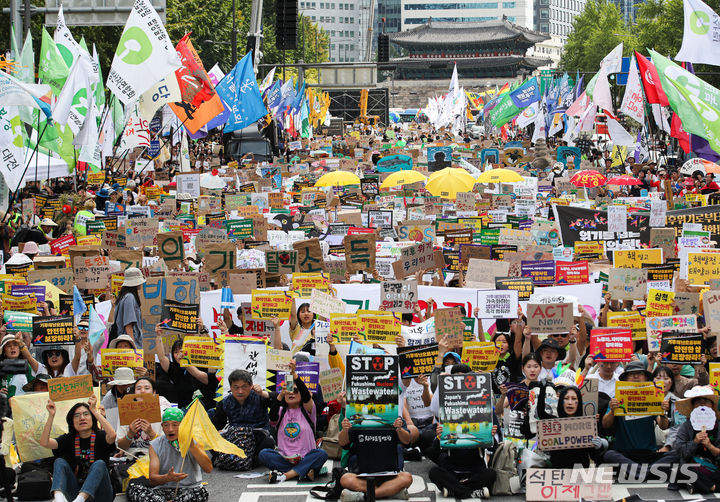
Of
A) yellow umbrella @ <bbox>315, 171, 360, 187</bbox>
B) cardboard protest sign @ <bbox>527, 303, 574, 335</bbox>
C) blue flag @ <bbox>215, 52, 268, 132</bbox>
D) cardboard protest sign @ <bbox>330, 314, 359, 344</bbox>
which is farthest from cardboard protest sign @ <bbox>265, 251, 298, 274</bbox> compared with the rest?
blue flag @ <bbox>215, 52, 268, 132</bbox>

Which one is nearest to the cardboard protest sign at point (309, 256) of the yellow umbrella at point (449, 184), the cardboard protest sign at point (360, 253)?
the cardboard protest sign at point (360, 253)

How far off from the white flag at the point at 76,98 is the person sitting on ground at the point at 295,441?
1020 cm

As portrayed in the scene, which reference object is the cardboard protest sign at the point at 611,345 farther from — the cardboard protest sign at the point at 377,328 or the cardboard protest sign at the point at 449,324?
the cardboard protest sign at the point at 377,328

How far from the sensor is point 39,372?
10.3 metres

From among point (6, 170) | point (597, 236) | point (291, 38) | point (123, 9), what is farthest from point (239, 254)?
point (291, 38)

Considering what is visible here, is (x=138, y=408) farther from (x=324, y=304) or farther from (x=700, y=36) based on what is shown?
(x=700, y=36)

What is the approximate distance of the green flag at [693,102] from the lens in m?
15.2

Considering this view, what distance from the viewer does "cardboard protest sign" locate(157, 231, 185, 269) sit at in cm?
1472

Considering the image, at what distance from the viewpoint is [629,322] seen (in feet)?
34.4

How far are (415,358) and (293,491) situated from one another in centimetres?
148

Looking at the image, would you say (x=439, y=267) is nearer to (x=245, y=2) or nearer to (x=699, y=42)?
(x=699, y=42)

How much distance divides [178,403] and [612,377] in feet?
13.0

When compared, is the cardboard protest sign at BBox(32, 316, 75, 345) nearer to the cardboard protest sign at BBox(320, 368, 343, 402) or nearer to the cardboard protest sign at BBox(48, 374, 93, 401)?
the cardboard protest sign at BBox(48, 374, 93, 401)

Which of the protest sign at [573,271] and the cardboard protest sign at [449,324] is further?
the protest sign at [573,271]
